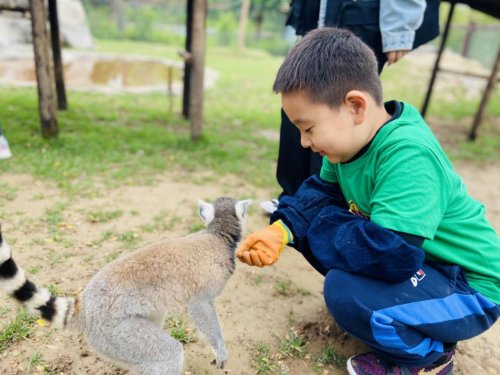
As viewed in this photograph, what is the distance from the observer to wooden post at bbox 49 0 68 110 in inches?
212

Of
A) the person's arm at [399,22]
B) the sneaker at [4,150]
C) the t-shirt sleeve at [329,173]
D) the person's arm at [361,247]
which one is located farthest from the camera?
the sneaker at [4,150]

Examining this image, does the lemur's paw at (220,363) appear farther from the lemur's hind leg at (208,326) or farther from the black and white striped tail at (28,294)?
the black and white striped tail at (28,294)

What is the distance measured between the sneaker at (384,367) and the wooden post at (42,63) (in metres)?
3.79

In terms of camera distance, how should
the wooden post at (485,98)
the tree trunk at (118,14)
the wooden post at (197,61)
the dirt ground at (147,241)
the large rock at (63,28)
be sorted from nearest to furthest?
the dirt ground at (147,241) → the wooden post at (197,61) → the wooden post at (485,98) → the large rock at (63,28) → the tree trunk at (118,14)

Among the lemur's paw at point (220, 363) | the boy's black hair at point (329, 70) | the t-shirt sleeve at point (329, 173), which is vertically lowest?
the lemur's paw at point (220, 363)

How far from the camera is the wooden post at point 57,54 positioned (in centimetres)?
539

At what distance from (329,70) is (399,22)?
1.22 metres

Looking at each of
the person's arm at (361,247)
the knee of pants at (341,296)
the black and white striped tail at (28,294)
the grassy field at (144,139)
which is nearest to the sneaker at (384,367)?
the knee of pants at (341,296)

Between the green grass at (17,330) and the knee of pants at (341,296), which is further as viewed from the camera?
the green grass at (17,330)

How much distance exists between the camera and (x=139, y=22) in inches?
890

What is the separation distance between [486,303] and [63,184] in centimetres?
321

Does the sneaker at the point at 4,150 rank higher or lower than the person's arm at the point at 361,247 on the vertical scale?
lower

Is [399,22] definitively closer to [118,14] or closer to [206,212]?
[206,212]

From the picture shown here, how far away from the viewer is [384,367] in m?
1.88
